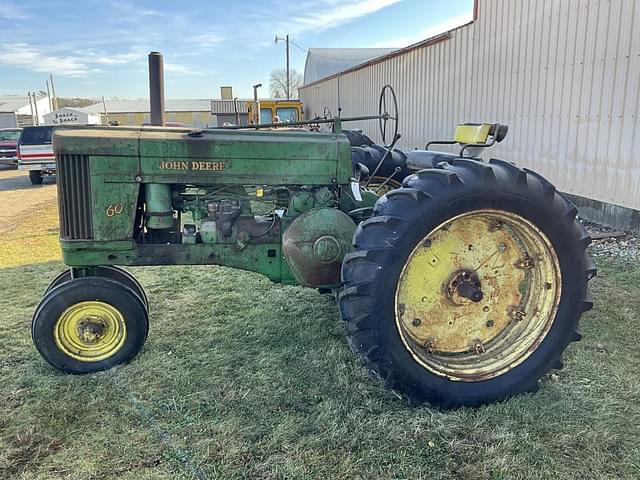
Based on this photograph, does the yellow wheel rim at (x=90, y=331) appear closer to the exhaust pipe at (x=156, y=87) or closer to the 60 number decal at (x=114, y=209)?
the 60 number decal at (x=114, y=209)

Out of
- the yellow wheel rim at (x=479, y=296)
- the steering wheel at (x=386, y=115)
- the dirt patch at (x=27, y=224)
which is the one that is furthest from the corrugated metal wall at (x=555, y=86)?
the dirt patch at (x=27, y=224)

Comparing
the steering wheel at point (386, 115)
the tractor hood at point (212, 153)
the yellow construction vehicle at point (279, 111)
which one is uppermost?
the yellow construction vehicle at point (279, 111)

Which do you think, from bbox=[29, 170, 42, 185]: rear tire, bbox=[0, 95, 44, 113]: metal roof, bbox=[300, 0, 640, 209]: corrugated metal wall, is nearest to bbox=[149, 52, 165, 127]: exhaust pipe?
bbox=[300, 0, 640, 209]: corrugated metal wall

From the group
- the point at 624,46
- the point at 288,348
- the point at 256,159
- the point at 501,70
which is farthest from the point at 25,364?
the point at 501,70

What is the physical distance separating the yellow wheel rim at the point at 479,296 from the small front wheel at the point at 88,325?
1.55 meters

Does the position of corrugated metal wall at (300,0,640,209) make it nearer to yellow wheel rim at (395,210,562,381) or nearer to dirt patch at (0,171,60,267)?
yellow wheel rim at (395,210,562,381)

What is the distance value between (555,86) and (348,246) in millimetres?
4804

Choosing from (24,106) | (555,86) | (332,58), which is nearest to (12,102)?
(24,106)

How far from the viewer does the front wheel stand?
242cm

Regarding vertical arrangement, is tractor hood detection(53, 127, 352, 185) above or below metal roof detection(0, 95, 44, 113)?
below

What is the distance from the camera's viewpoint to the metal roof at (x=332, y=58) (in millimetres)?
35625

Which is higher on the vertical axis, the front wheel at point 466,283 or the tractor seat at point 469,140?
the tractor seat at point 469,140

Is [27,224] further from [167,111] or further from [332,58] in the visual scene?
[167,111]

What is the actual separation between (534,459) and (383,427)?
2.09 ft
